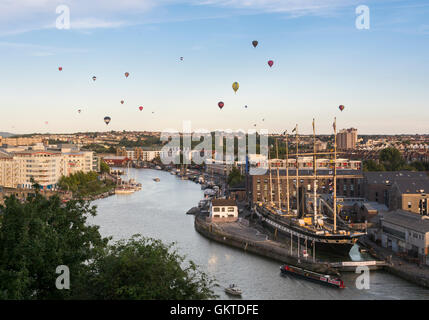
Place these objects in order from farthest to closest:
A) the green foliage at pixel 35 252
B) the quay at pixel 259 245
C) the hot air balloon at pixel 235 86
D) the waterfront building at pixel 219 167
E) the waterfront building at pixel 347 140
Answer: the waterfront building at pixel 347 140 → the waterfront building at pixel 219 167 → the hot air balloon at pixel 235 86 → the quay at pixel 259 245 → the green foliage at pixel 35 252

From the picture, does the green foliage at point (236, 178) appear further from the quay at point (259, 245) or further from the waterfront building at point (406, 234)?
the waterfront building at point (406, 234)

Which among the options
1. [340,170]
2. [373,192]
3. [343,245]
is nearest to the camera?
[343,245]

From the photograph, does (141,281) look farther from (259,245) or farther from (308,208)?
(308,208)

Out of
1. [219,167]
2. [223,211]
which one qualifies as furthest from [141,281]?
[219,167]

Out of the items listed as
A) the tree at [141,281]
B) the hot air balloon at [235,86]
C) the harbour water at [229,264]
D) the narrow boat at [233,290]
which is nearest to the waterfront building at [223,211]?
the harbour water at [229,264]

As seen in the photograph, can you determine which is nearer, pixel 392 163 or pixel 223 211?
pixel 223 211
